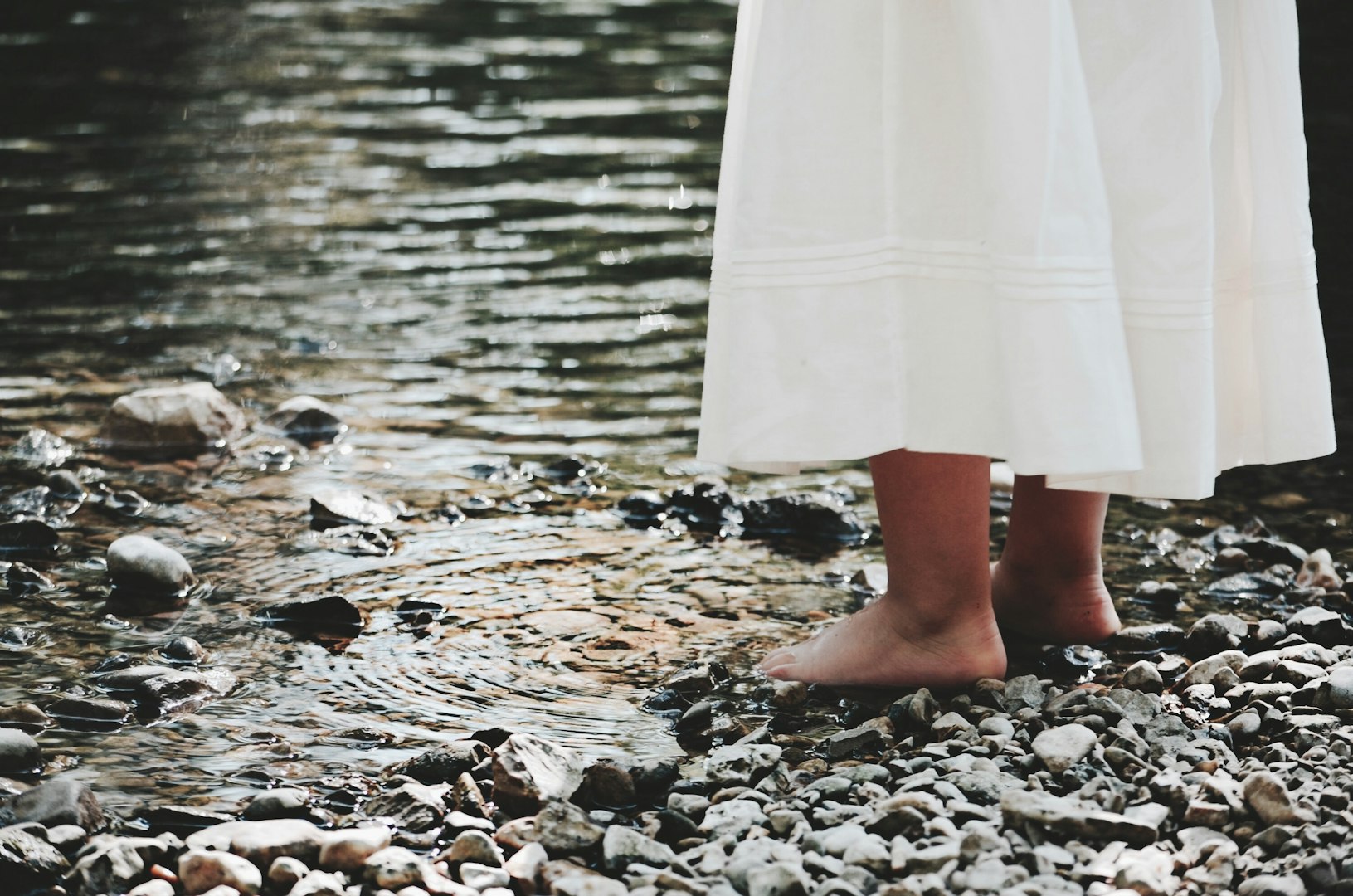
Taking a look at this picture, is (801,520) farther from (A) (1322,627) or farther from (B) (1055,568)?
(A) (1322,627)

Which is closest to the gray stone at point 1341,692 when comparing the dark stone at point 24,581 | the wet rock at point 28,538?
the dark stone at point 24,581

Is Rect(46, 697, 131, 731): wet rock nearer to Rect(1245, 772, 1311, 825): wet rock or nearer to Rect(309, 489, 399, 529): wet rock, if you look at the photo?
Rect(309, 489, 399, 529): wet rock

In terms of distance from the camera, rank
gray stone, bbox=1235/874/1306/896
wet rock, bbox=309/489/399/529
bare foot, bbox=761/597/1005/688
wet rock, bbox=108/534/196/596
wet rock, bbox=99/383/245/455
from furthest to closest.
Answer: wet rock, bbox=99/383/245/455 < wet rock, bbox=309/489/399/529 < wet rock, bbox=108/534/196/596 < bare foot, bbox=761/597/1005/688 < gray stone, bbox=1235/874/1306/896

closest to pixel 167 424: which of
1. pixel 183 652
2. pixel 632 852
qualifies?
pixel 183 652

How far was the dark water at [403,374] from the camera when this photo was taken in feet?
7.57

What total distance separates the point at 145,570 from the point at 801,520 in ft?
4.07

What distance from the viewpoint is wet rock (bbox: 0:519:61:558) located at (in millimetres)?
2850

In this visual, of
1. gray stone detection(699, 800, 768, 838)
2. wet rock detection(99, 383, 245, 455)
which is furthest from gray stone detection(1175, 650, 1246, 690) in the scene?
wet rock detection(99, 383, 245, 455)

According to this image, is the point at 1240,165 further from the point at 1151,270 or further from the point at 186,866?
the point at 186,866

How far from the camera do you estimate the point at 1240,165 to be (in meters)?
2.22

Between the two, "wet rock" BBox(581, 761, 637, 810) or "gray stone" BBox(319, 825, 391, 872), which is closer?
"gray stone" BBox(319, 825, 391, 872)

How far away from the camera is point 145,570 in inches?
104

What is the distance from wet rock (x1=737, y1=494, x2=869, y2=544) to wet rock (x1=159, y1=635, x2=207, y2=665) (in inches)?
43.4

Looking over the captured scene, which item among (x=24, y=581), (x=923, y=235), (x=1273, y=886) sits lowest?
(x=1273, y=886)
